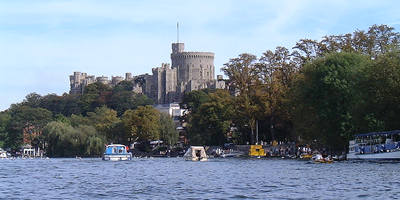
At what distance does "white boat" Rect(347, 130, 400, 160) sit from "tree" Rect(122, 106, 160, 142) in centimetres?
5777

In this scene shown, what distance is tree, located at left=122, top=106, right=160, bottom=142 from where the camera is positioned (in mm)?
131875

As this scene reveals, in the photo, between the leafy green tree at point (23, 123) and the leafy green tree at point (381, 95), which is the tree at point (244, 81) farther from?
the leafy green tree at point (23, 123)

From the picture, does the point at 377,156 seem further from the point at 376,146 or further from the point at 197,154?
the point at 197,154

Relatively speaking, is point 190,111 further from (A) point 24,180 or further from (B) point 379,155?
(A) point 24,180

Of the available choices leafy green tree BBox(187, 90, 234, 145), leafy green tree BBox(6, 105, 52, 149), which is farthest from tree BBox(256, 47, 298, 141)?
leafy green tree BBox(6, 105, 52, 149)

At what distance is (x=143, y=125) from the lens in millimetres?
131625

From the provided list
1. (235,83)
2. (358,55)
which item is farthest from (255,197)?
(235,83)

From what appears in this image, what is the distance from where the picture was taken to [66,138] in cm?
12631

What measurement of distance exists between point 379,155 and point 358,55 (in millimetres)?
14219

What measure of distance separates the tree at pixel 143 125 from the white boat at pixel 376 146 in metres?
57.8

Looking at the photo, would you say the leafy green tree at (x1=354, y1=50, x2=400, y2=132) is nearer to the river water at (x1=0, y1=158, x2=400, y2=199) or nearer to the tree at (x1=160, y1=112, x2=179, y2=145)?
the river water at (x1=0, y1=158, x2=400, y2=199)

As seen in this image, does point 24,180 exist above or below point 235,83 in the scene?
below

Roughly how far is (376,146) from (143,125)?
6464 cm

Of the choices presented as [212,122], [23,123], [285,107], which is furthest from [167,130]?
[23,123]
